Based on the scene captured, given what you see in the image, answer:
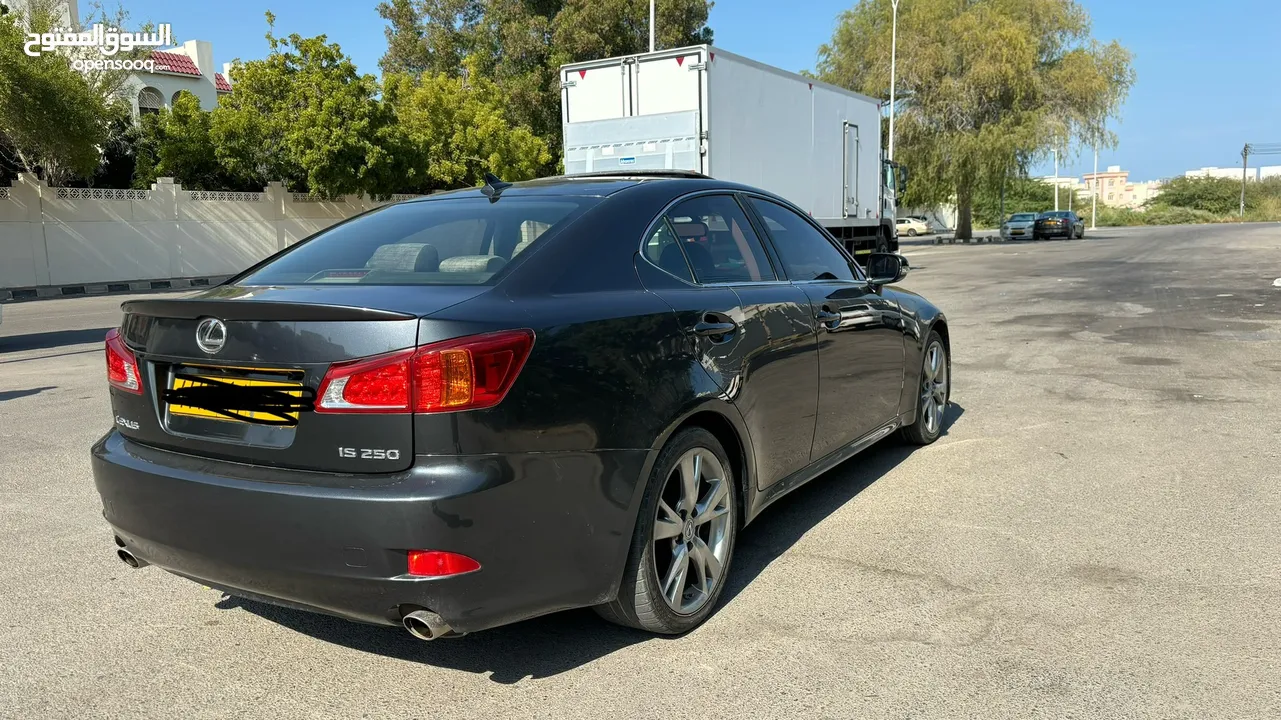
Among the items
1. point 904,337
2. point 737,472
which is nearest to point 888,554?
point 737,472

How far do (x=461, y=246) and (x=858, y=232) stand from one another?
57.0 ft

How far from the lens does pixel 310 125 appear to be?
28.0m

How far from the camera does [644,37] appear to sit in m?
39.2

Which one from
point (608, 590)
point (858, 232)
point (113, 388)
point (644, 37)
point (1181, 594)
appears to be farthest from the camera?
point (644, 37)

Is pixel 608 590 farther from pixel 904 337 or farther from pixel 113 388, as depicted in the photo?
pixel 904 337

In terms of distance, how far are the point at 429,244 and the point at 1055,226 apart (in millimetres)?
46896

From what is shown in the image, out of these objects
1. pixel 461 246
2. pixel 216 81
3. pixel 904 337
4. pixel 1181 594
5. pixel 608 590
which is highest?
pixel 216 81

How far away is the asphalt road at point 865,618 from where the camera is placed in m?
2.96

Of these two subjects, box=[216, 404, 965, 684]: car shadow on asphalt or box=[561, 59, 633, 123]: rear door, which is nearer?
box=[216, 404, 965, 684]: car shadow on asphalt

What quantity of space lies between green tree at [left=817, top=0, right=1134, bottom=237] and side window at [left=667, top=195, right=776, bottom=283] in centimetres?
3857

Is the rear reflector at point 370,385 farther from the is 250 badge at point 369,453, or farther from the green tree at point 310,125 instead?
the green tree at point 310,125

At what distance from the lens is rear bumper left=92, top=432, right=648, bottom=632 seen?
2613 millimetres

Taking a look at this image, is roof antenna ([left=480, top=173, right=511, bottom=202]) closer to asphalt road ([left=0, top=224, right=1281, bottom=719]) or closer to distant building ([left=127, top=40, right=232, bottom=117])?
asphalt road ([left=0, top=224, right=1281, bottom=719])

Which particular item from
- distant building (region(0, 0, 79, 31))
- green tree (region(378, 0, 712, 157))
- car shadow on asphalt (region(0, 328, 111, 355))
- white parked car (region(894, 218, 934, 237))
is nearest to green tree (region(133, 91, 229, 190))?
distant building (region(0, 0, 79, 31))
